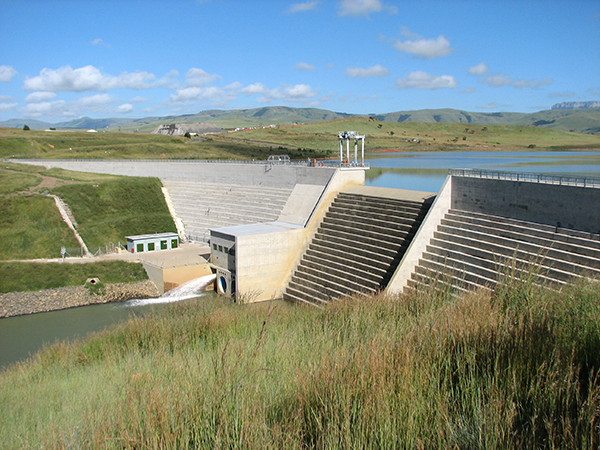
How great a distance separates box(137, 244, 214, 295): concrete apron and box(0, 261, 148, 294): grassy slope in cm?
96

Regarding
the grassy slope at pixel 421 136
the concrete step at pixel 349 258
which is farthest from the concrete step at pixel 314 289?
the grassy slope at pixel 421 136

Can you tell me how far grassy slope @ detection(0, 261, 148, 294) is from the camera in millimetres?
27438

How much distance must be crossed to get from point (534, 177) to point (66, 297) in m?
26.0

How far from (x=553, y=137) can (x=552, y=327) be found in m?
103

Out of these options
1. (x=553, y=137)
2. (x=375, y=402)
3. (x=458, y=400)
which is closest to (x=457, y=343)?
(x=458, y=400)

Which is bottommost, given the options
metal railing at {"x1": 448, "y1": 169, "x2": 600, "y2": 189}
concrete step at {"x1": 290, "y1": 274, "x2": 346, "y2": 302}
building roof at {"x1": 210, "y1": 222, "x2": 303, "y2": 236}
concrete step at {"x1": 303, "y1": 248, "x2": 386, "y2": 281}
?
concrete step at {"x1": 290, "y1": 274, "x2": 346, "y2": 302}

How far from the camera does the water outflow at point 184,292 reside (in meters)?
28.3

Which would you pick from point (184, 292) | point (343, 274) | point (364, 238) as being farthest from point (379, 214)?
point (184, 292)

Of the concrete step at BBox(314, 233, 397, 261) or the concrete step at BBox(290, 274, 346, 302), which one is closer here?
the concrete step at BBox(314, 233, 397, 261)

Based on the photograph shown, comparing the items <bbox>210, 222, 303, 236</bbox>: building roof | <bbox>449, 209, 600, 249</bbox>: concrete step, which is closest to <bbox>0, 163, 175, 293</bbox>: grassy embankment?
<bbox>210, 222, 303, 236</bbox>: building roof

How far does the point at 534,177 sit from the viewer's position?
21344mm

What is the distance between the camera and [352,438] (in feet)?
17.0

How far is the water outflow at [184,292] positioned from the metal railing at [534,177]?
16.4 metres

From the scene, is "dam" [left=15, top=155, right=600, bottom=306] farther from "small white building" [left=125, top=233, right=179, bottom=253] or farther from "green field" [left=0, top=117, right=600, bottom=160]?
"green field" [left=0, top=117, right=600, bottom=160]
